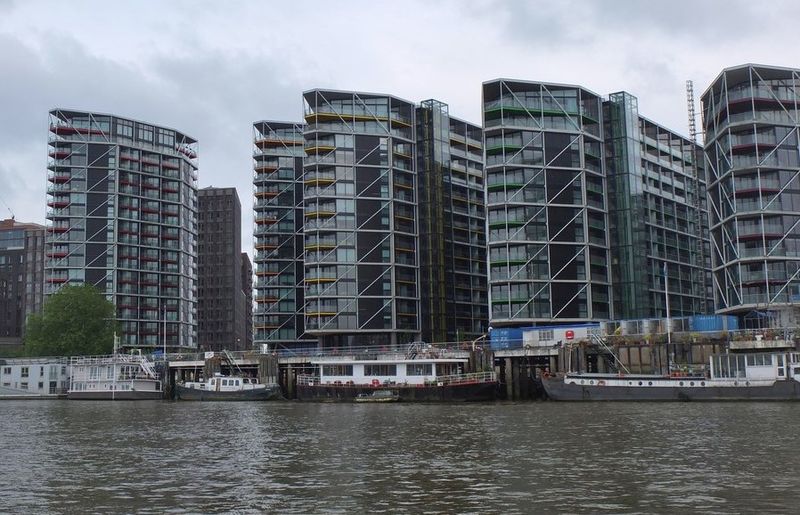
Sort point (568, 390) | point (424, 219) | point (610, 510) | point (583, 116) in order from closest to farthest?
point (610, 510) < point (568, 390) < point (583, 116) < point (424, 219)

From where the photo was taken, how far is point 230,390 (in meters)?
118

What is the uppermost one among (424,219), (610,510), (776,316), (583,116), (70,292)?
(583,116)

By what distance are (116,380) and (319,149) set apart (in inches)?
2213

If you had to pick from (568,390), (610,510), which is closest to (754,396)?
(568,390)

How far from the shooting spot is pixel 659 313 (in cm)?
16238

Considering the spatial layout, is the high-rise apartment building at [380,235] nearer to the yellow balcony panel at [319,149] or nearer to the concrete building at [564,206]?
the yellow balcony panel at [319,149]

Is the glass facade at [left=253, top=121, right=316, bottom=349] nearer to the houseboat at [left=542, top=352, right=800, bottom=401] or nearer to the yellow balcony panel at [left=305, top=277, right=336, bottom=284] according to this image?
the yellow balcony panel at [left=305, top=277, right=336, bottom=284]

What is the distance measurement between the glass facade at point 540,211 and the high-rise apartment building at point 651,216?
7650 millimetres

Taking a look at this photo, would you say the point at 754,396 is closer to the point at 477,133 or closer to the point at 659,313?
the point at 659,313

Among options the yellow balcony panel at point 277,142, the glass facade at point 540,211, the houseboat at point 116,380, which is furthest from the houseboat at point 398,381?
the yellow balcony panel at point 277,142

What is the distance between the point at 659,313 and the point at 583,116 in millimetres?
39877

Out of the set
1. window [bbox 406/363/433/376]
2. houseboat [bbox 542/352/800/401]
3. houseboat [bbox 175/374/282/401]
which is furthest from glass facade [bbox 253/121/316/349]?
houseboat [bbox 542/352/800/401]

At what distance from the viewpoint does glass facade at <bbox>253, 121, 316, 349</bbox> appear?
187250 millimetres

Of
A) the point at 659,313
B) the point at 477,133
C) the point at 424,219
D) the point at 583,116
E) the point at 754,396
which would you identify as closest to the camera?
the point at 754,396
